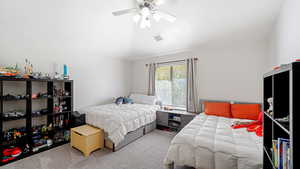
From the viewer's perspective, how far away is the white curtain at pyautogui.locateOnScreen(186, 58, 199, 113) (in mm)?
3578

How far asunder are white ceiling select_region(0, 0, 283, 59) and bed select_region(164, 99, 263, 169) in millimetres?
2149

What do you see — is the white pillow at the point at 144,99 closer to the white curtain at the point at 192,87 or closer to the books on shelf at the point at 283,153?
the white curtain at the point at 192,87

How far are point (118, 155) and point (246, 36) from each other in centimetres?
382

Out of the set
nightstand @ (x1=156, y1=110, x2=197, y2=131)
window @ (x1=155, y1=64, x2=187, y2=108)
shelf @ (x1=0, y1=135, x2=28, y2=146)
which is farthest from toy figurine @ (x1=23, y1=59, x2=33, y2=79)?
window @ (x1=155, y1=64, x2=187, y2=108)

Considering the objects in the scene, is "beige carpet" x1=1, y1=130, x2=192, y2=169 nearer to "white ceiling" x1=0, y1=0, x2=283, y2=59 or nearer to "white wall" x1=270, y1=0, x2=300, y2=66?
"white ceiling" x1=0, y1=0, x2=283, y2=59

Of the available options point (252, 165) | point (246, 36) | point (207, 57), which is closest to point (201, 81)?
point (207, 57)

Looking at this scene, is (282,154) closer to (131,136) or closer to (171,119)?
(131,136)

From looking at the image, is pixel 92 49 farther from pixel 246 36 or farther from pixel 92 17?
pixel 246 36

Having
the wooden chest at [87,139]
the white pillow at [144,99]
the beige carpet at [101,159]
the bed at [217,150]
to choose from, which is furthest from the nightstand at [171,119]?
the wooden chest at [87,139]

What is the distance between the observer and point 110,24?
9.55 feet

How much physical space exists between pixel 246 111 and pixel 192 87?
54.3 inches

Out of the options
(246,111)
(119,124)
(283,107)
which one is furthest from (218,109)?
(119,124)

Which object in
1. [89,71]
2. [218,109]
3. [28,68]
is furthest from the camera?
[89,71]

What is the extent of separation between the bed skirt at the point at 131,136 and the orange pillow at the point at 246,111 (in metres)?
2.13
